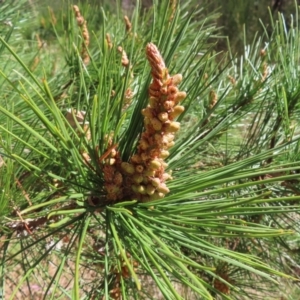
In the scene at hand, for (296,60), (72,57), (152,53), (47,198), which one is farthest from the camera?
(72,57)

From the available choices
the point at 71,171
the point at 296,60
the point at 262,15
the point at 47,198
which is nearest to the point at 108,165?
the point at 71,171

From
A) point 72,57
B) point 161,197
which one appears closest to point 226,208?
point 161,197

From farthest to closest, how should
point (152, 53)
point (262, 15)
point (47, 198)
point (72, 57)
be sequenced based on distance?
1. point (262, 15)
2. point (72, 57)
3. point (47, 198)
4. point (152, 53)

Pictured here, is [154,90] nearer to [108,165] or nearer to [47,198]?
[108,165]

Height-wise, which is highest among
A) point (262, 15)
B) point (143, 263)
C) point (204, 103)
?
point (262, 15)

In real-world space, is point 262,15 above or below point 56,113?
above

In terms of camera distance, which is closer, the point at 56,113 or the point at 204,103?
the point at 56,113
